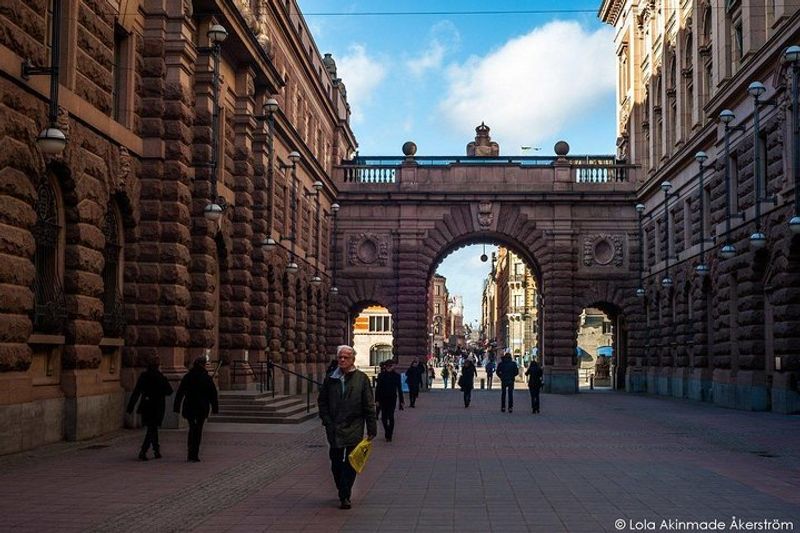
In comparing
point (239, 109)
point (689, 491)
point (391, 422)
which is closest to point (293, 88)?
point (239, 109)

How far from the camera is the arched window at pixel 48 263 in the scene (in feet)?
57.8

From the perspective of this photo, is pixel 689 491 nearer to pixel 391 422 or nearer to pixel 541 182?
pixel 391 422

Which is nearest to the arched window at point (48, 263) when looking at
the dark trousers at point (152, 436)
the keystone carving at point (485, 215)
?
the dark trousers at point (152, 436)

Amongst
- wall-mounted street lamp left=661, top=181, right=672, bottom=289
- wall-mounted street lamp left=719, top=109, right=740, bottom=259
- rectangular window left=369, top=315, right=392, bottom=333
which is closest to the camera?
wall-mounted street lamp left=719, top=109, right=740, bottom=259

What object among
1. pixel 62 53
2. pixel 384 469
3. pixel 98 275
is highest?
pixel 62 53

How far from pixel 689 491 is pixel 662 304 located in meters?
34.0

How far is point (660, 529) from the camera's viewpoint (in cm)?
995

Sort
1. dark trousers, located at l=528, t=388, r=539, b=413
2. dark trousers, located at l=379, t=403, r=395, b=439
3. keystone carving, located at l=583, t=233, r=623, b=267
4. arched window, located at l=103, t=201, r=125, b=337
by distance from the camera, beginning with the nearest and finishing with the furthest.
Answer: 1. arched window, located at l=103, t=201, r=125, b=337
2. dark trousers, located at l=379, t=403, r=395, b=439
3. dark trousers, located at l=528, t=388, r=539, b=413
4. keystone carving, located at l=583, t=233, r=623, b=267

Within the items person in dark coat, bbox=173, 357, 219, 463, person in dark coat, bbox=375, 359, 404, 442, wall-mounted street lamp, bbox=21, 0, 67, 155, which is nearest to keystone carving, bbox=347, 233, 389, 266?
person in dark coat, bbox=375, 359, 404, 442

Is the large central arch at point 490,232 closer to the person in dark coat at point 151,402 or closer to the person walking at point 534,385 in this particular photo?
the person walking at point 534,385

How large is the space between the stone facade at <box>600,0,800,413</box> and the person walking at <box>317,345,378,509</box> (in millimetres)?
19258

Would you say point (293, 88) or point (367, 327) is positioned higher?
point (293, 88)

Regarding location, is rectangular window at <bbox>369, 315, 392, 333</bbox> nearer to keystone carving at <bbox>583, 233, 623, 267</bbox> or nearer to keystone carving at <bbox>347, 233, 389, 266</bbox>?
keystone carving at <bbox>347, 233, 389, 266</bbox>

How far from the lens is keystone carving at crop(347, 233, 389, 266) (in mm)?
52531
